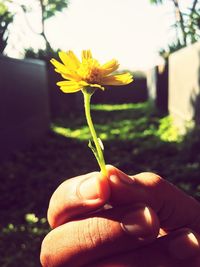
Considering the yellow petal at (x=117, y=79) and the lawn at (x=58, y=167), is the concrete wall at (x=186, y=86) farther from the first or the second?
the yellow petal at (x=117, y=79)

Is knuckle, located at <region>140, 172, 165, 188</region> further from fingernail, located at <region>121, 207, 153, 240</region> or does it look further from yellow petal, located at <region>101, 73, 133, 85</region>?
yellow petal, located at <region>101, 73, 133, 85</region>

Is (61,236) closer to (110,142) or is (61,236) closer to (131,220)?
(131,220)

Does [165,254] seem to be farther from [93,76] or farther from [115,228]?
[93,76]

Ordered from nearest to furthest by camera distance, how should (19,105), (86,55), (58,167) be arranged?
(86,55) < (58,167) < (19,105)

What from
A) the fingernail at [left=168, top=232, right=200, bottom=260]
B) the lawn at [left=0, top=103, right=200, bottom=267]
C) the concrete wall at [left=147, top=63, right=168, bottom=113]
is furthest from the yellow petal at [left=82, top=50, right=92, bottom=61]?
the concrete wall at [left=147, top=63, right=168, bottom=113]

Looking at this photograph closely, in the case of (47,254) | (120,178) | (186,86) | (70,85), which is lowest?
(186,86)

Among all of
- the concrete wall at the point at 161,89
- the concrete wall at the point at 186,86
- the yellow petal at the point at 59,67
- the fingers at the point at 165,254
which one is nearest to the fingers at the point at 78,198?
the fingers at the point at 165,254

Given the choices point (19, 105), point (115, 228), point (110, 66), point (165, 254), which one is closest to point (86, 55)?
point (110, 66)

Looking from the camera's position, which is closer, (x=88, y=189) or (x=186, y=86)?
(x=88, y=189)
